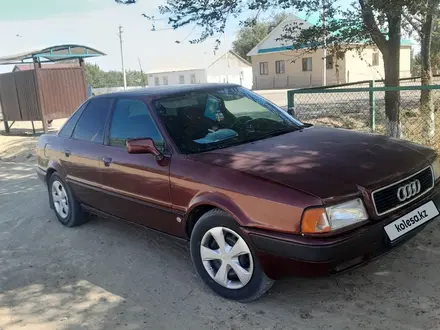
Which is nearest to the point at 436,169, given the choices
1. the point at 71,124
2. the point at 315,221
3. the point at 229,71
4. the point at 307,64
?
the point at 315,221

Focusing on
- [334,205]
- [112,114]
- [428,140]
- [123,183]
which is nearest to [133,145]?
[123,183]

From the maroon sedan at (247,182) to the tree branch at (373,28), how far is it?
11.4ft

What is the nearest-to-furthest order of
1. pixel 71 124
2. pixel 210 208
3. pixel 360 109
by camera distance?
pixel 210 208
pixel 71 124
pixel 360 109

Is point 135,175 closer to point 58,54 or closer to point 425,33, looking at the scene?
point 425,33

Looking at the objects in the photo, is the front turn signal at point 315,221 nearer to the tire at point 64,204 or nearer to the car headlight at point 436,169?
the car headlight at point 436,169

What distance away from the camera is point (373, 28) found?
7.80 meters

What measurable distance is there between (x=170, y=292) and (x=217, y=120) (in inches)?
63.2

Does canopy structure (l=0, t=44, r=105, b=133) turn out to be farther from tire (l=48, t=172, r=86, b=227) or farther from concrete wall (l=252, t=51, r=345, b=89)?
concrete wall (l=252, t=51, r=345, b=89)

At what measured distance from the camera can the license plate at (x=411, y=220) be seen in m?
3.15

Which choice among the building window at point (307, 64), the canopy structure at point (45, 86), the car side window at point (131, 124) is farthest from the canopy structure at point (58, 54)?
the building window at point (307, 64)

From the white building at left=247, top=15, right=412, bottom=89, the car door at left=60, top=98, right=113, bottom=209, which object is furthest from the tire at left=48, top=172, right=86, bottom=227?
the white building at left=247, top=15, right=412, bottom=89

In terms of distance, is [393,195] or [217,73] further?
[217,73]

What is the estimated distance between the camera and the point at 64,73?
595 inches

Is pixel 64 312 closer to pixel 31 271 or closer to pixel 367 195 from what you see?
pixel 31 271
